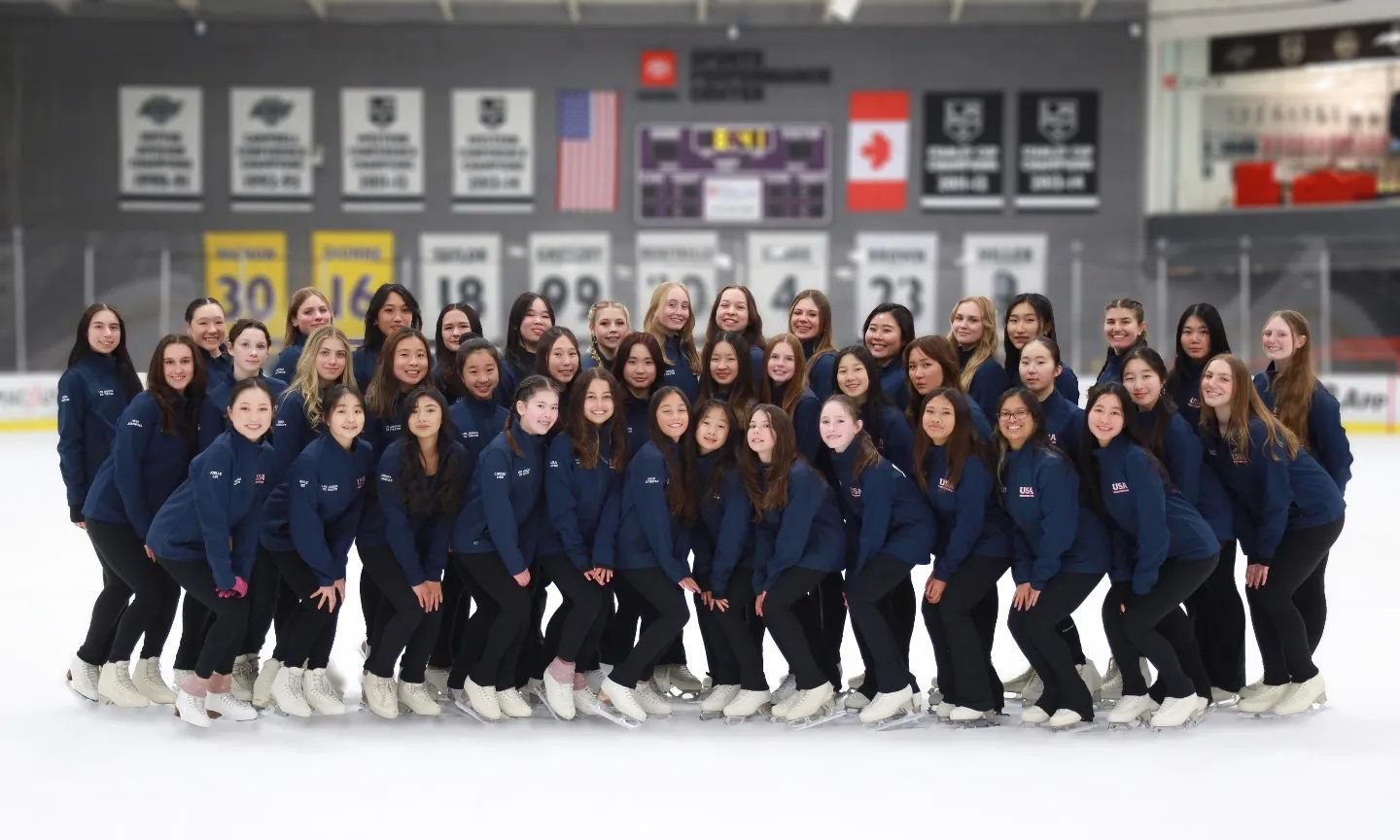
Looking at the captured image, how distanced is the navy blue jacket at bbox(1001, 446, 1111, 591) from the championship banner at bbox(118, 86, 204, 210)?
17487 millimetres

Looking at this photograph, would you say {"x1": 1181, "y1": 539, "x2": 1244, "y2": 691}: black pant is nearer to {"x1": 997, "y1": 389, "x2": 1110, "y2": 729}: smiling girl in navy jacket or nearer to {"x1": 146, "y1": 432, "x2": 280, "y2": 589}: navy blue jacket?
{"x1": 997, "y1": 389, "x2": 1110, "y2": 729}: smiling girl in navy jacket

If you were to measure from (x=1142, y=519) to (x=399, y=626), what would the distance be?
269cm

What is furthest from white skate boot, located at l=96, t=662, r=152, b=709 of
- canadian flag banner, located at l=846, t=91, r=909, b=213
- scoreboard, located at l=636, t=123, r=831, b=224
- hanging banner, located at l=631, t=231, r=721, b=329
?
canadian flag banner, located at l=846, t=91, r=909, b=213

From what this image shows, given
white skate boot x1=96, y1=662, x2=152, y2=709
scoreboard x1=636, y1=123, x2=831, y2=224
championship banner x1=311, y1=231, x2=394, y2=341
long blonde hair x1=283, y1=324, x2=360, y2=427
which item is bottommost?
white skate boot x1=96, y1=662, x2=152, y2=709

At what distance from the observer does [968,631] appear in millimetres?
5191

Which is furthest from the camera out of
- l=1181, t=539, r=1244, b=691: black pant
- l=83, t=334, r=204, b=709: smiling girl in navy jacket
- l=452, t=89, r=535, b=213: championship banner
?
l=452, t=89, r=535, b=213: championship banner

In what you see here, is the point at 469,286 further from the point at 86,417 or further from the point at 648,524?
the point at 648,524

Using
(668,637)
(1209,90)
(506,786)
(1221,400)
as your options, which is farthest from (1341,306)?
(506,786)

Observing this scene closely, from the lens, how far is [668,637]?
17.3 feet

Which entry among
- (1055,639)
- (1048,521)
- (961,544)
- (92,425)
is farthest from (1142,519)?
(92,425)

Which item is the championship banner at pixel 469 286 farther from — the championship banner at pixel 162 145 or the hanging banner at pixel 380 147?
the championship banner at pixel 162 145

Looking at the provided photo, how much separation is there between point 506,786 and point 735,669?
1.25m

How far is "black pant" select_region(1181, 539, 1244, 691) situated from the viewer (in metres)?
5.43

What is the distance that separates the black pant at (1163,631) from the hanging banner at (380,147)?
16551mm
